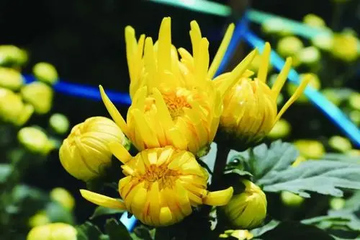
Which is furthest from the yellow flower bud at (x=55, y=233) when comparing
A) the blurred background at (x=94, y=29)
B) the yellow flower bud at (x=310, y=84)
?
the blurred background at (x=94, y=29)

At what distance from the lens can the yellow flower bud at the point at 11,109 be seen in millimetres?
1141

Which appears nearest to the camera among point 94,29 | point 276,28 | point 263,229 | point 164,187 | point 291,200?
point 164,187

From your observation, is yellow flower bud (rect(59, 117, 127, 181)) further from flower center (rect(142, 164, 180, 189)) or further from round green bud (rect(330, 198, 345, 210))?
round green bud (rect(330, 198, 345, 210))

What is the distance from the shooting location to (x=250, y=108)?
2.29ft

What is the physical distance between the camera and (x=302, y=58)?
136 centimetres

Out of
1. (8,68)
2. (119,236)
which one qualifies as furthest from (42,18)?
(119,236)

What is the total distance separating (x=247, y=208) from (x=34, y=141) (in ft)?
1.71

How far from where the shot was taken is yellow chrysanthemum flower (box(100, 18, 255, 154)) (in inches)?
25.8

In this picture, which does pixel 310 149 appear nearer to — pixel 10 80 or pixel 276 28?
pixel 276 28

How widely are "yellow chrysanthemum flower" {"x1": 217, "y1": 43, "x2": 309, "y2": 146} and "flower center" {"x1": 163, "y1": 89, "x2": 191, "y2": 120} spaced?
0.04 metres

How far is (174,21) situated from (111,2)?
0.49 feet

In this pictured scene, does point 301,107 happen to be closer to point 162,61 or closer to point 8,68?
point 8,68

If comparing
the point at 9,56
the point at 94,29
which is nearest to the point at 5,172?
the point at 9,56

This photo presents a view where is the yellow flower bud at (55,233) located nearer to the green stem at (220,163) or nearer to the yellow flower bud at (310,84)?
the green stem at (220,163)
